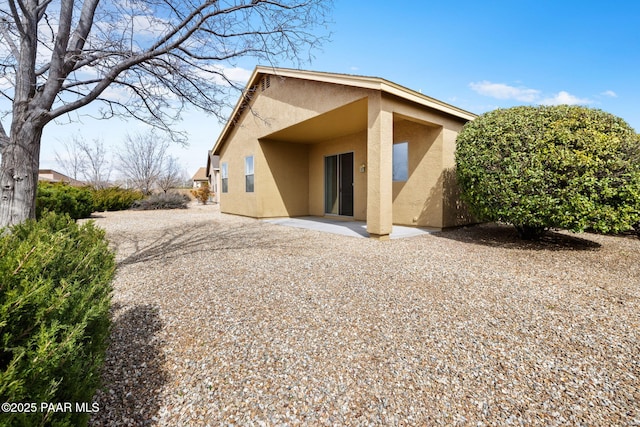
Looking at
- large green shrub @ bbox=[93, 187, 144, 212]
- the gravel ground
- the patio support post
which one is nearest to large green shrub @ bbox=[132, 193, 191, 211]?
large green shrub @ bbox=[93, 187, 144, 212]

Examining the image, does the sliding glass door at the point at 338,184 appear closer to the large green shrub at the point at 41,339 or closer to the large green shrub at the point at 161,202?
the large green shrub at the point at 41,339

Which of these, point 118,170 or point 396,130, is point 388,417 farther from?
point 118,170

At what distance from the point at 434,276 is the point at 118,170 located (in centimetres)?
3063

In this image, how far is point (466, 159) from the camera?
6449 mm

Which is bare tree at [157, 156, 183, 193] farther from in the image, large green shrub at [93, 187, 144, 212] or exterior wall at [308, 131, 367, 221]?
exterior wall at [308, 131, 367, 221]

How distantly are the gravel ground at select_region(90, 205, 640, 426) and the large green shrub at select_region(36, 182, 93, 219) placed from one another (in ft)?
25.9

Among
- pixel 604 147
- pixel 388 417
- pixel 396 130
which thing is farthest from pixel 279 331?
pixel 396 130

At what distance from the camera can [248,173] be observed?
11734mm

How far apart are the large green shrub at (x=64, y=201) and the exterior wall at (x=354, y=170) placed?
8.42 metres

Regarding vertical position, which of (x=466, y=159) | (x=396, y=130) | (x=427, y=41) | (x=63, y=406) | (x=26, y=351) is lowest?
(x=63, y=406)

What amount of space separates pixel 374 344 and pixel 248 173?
1028 centimetres

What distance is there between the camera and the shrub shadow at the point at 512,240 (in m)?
6.09

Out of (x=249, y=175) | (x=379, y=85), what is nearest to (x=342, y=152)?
(x=249, y=175)

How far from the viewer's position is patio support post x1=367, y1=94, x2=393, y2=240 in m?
6.40
